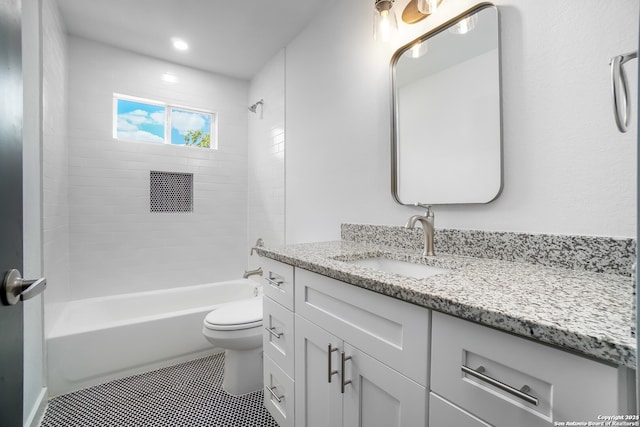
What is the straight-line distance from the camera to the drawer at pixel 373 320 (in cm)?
76

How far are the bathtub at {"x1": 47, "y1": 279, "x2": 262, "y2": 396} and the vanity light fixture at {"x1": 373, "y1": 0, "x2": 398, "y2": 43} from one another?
2.32m

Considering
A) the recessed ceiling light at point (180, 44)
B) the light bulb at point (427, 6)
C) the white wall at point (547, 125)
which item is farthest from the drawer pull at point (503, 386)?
the recessed ceiling light at point (180, 44)

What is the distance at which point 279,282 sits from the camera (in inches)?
56.3

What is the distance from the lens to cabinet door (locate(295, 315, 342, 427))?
3.45ft

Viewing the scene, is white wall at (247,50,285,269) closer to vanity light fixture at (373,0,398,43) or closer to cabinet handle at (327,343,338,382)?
vanity light fixture at (373,0,398,43)

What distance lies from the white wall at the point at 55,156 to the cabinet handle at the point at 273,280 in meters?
1.43

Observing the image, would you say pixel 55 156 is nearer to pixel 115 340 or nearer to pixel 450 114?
pixel 115 340

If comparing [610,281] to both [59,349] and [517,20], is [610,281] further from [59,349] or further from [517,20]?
[59,349]

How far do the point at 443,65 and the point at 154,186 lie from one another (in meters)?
2.72

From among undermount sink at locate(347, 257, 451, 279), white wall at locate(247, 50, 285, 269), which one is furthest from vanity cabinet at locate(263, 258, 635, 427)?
white wall at locate(247, 50, 285, 269)

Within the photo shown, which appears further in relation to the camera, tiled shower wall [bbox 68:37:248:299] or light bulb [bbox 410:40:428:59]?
tiled shower wall [bbox 68:37:248:299]

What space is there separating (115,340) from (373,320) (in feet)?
6.72

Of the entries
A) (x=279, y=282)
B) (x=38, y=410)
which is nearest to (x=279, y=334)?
(x=279, y=282)

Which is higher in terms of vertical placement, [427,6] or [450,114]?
[427,6]
